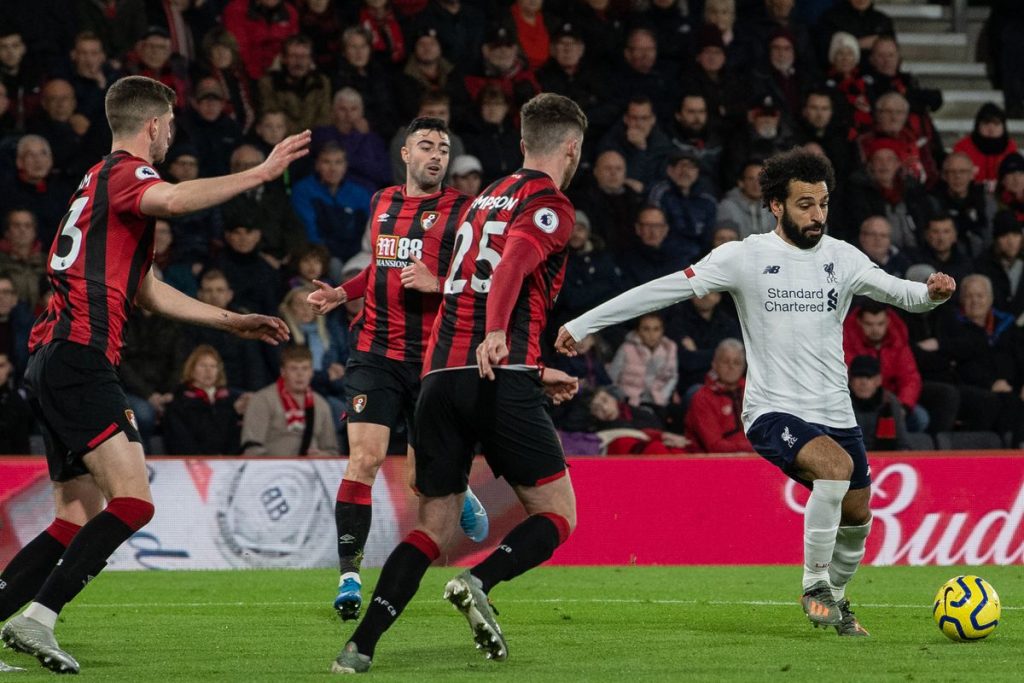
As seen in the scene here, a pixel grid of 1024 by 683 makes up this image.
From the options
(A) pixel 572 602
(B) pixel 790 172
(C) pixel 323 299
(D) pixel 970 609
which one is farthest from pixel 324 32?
(D) pixel 970 609

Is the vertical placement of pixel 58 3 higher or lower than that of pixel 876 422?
higher

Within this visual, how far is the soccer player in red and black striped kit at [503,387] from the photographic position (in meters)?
6.46

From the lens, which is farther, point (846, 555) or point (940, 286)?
point (846, 555)

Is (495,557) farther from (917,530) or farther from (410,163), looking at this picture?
(917,530)

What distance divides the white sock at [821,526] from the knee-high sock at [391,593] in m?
2.21

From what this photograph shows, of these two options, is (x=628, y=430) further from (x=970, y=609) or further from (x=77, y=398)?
(x=77, y=398)

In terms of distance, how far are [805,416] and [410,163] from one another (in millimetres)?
2841

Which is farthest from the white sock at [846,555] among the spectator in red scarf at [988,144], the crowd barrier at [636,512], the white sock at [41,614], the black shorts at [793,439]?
the spectator in red scarf at [988,144]

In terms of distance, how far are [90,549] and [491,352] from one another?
1.80 meters

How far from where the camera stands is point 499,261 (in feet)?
22.0

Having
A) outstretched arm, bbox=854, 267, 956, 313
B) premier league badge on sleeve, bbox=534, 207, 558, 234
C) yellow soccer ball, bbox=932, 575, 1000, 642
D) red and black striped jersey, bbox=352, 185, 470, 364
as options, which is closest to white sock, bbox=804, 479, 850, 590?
yellow soccer ball, bbox=932, 575, 1000, 642

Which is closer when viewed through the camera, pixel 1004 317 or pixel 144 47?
pixel 144 47

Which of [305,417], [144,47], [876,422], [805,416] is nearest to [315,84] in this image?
[144,47]

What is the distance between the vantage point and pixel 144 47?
48.2 feet
